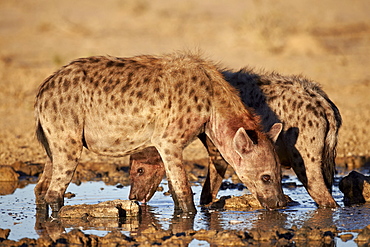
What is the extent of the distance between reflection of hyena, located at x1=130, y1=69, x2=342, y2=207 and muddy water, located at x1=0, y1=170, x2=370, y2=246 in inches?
13.3

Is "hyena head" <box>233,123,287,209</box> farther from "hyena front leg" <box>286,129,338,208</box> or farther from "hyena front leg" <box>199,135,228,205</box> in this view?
"hyena front leg" <box>199,135,228,205</box>

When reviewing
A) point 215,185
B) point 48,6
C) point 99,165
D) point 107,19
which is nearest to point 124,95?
point 215,185

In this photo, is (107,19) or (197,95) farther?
(107,19)

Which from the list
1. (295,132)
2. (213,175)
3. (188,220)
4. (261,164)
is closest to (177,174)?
(188,220)

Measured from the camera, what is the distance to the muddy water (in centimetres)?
661

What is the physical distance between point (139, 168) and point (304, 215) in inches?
80.6

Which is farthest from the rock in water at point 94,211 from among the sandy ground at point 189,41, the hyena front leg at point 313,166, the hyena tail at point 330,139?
the sandy ground at point 189,41

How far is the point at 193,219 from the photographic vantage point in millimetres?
7105

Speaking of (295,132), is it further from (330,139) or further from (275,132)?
(275,132)

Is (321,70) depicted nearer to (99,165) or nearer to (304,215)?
(99,165)

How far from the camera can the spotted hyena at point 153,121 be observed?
23.3ft

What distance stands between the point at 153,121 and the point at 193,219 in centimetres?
113

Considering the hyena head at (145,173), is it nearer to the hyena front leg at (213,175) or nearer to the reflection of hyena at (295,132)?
the reflection of hyena at (295,132)

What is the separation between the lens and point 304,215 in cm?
733
